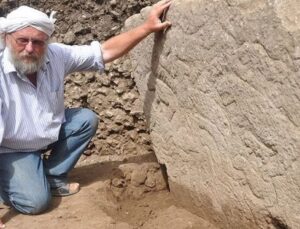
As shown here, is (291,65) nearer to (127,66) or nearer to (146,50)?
(146,50)

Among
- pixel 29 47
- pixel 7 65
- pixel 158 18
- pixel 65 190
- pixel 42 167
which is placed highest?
pixel 158 18

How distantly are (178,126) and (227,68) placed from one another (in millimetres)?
632

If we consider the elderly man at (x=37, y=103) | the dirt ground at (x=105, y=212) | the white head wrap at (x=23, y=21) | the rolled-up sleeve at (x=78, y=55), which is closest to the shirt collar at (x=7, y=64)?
the elderly man at (x=37, y=103)

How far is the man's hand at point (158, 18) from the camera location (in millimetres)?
2953

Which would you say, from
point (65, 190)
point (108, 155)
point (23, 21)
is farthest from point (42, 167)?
point (108, 155)

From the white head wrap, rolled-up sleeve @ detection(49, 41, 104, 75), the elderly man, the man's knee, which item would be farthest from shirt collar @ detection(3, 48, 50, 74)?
the man's knee

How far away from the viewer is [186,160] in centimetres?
304

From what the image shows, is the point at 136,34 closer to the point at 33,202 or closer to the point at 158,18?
the point at 158,18

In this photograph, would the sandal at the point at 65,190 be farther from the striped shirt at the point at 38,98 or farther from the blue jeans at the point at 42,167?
the striped shirt at the point at 38,98

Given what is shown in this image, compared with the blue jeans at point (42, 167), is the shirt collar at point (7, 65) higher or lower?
higher

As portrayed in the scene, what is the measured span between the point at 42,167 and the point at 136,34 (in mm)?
998

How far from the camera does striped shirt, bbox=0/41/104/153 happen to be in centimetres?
314

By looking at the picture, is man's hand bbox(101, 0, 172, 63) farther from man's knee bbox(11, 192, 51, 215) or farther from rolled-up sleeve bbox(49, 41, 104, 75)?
man's knee bbox(11, 192, 51, 215)

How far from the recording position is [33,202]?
3154mm
